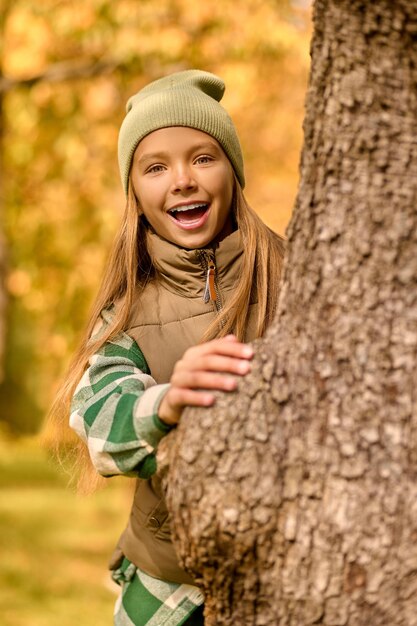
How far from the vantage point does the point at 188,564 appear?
1748 mm

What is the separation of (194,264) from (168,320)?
0.52ft

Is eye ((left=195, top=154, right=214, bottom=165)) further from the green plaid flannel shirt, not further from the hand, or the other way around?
the hand

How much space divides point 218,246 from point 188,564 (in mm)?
923

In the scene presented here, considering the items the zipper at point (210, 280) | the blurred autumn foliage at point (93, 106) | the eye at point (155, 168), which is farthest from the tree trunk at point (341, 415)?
the blurred autumn foliage at point (93, 106)

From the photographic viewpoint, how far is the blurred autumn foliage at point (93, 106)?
680cm

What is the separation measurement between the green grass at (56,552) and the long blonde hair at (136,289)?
2.11m

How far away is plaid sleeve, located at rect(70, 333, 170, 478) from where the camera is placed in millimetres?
1854

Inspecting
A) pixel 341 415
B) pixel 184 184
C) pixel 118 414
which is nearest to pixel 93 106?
pixel 184 184

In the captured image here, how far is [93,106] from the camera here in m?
8.33

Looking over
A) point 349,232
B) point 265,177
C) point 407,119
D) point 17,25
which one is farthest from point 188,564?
point 265,177

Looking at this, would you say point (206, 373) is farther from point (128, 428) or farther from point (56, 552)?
point (56, 552)

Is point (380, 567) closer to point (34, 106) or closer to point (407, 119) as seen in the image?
point (407, 119)

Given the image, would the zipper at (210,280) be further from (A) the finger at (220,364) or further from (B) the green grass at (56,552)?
(B) the green grass at (56,552)

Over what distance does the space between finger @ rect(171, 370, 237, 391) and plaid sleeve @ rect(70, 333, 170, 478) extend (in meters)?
0.10
